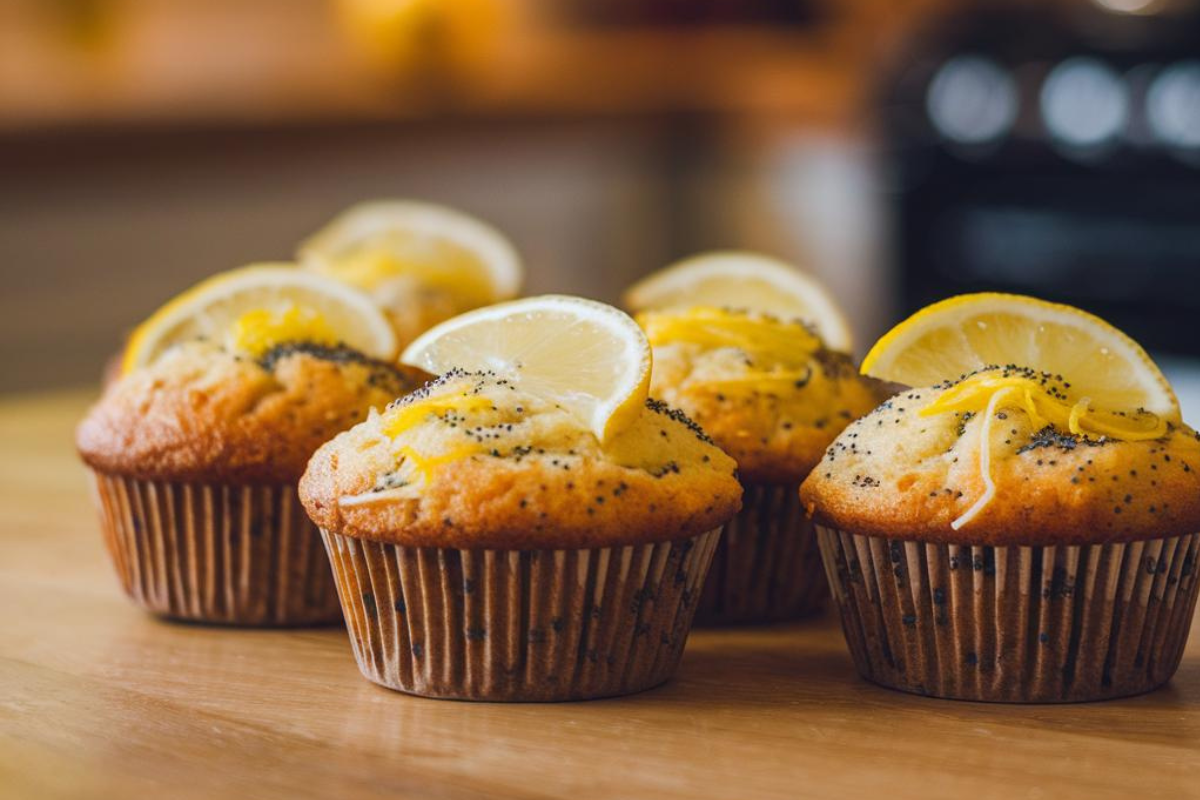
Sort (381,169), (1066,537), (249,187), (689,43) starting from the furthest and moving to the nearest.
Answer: (689,43), (381,169), (249,187), (1066,537)

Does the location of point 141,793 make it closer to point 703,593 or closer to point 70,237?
point 703,593

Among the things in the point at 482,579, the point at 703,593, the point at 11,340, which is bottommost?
the point at 11,340

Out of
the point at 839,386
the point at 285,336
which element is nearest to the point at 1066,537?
the point at 839,386

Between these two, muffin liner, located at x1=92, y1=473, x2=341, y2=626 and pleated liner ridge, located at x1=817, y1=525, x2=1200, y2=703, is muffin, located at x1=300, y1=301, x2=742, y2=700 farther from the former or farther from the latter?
muffin liner, located at x1=92, y1=473, x2=341, y2=626

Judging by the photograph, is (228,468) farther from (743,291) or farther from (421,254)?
(421,254)

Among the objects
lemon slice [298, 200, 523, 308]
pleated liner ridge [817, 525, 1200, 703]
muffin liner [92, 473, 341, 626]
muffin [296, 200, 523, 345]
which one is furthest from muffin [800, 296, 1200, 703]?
lemon slice [298, 200, 523, 308]

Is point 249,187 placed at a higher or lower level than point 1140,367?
lower
